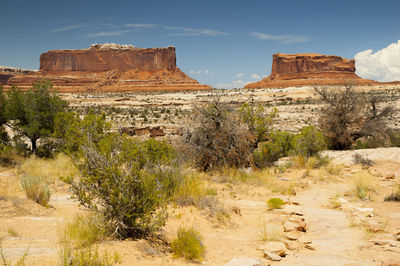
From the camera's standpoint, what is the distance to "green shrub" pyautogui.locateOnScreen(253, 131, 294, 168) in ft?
36.0

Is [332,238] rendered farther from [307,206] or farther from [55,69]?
[55,69]

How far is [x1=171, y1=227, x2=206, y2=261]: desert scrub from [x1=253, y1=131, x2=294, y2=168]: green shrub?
692 cm

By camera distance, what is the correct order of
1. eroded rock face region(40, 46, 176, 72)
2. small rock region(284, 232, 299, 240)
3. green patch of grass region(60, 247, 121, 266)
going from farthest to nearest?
eroded rock face region(40, 46, 176, 72), small rock region(284, 232, 299, 240), green patch of grass region(60, 247, 121, 266)

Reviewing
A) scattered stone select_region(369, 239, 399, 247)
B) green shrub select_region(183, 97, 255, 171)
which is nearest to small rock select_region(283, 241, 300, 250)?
scattered stone select_region(369, 239, 399, 247)

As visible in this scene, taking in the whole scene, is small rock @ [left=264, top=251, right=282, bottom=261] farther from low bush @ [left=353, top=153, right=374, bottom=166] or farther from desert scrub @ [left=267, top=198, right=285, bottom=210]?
low bush @ [left=353, top=153, right=374, bottom=166]

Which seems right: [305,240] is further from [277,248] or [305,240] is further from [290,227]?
[277,248]

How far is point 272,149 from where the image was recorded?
37.4ft

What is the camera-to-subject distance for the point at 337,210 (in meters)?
6.31

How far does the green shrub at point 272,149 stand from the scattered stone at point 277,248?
6.39m

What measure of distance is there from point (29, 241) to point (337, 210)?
6126 mm

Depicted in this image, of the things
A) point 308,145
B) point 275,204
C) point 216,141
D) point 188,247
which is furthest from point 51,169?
point 308,145

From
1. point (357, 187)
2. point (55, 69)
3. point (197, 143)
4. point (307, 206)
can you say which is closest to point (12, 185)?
point (197, 143)

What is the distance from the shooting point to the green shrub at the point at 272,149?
432 inches

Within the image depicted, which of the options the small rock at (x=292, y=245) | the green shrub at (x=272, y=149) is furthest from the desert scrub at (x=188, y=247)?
the green shrub at (x=272, y=149)
